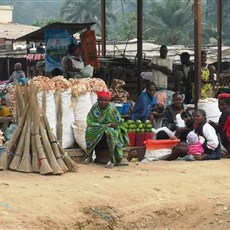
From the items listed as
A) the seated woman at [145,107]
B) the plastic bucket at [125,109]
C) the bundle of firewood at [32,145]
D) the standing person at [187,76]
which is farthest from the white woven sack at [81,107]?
the standing person at [187,76]

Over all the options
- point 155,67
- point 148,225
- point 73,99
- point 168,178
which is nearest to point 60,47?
point 155,67

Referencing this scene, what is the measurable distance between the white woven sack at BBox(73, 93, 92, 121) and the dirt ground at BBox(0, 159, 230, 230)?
1029 mm

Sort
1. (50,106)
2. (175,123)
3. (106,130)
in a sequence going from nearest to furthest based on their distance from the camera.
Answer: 1. (106,130)
2. (50,106)
3. (175,123)

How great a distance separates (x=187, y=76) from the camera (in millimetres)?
15805

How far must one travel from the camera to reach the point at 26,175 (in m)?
9.45

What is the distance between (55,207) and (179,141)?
4.19 m

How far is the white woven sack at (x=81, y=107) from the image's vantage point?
11.3 m

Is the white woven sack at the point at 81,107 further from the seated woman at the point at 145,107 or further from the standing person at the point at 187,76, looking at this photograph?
the standing person at the point at 187,76

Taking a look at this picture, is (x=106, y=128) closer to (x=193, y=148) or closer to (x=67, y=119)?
(x=67, y=119)

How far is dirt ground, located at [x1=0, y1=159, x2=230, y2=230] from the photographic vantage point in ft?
25.5

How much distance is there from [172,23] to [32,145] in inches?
1972

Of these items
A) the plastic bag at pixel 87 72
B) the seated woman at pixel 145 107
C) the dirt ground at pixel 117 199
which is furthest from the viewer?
the plastic bag at pixel 87 72

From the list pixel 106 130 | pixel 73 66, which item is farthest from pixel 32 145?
pixel 73 66

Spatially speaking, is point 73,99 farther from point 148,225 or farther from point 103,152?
point 148,225
